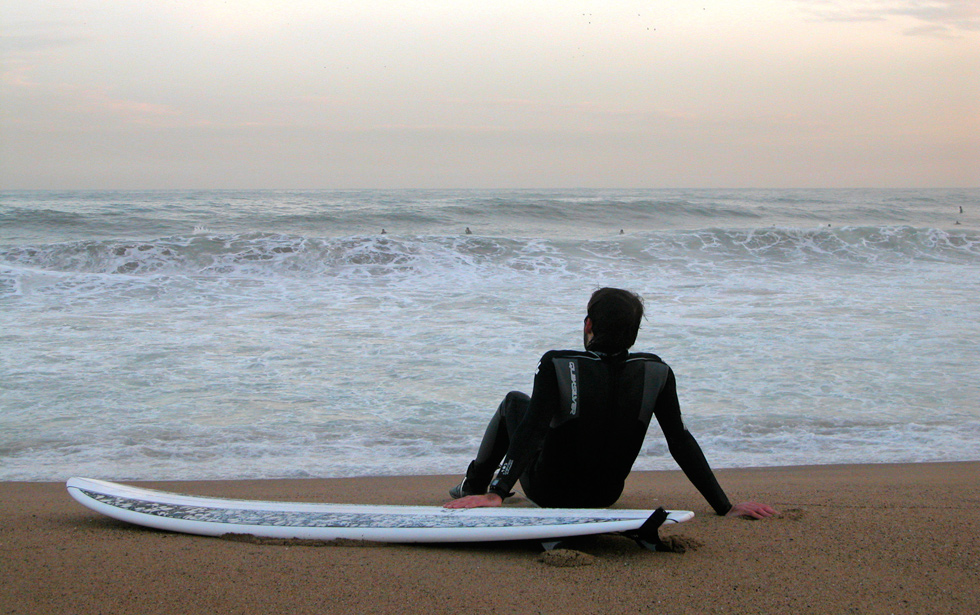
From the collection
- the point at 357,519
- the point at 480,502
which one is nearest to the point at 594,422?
the point at 480,502

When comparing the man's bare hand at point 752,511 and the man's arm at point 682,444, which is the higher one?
the man's arm at point 682,444

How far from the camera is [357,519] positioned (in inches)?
99.3

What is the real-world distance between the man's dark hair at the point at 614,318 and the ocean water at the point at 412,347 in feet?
6.74

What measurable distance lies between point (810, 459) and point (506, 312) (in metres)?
5.21

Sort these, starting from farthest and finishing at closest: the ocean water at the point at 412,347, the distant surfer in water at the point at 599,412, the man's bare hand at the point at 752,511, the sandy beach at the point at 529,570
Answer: the ocean water at the point at 412,347 → the man's bare hand at the point at 752,511 → the distant surfer in water at the point at 599,412 → the sandy beach at the point at 529,570

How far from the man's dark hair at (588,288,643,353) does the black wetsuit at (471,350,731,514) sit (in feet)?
0.17

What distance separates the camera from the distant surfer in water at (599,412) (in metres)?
2.35

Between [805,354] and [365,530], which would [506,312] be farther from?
[365,530]

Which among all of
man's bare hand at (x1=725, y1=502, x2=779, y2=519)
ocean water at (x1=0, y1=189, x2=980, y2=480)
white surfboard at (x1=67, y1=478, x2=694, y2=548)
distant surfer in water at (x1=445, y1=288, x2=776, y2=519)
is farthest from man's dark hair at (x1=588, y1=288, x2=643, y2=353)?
ocean water at (x1=0, y1=189, x2=980, y2=480)

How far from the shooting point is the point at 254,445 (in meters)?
4.44

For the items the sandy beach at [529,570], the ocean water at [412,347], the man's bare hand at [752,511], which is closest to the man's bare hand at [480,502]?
the sandy beach at [529,570]

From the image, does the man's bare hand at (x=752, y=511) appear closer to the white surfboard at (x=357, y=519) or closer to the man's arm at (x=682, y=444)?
the man's arm at (x=682, y=444)

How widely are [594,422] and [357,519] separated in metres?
0.89

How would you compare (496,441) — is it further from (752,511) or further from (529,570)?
(752,511)
